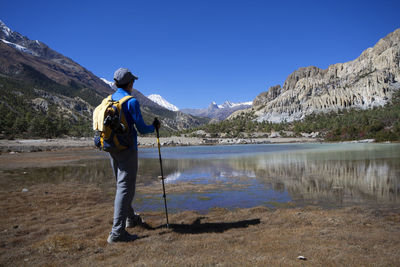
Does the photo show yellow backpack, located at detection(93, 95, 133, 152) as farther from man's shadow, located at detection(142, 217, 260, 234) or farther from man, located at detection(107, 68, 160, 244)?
man's shadow, located at detection(142, 217, 260, 234)

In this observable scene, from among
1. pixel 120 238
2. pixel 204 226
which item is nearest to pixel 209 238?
pixel 204 226

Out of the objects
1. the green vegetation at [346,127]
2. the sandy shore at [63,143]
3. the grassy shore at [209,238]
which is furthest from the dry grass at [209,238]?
the green vegetation at [346,127]

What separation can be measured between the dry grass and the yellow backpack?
1882mm

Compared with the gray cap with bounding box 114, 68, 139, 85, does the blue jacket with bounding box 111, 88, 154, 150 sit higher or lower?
lower

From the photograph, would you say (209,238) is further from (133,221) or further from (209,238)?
(133,221)

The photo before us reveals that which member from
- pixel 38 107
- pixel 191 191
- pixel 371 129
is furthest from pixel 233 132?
pixel 191 191

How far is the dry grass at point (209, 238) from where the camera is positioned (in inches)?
164

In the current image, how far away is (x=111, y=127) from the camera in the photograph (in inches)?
202

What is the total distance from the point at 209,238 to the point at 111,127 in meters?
2.86

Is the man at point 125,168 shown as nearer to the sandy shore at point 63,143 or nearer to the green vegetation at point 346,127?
the sandy shore at point 63,143

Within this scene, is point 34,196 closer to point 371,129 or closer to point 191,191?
point 191,191

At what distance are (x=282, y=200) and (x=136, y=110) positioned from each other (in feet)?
20.5

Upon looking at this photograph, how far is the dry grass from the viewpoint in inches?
164

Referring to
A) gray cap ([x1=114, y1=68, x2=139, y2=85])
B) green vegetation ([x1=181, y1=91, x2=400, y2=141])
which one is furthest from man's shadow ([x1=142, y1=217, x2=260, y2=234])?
green vegetation ([x1=181, y1=91, x2=400, y2=141])
